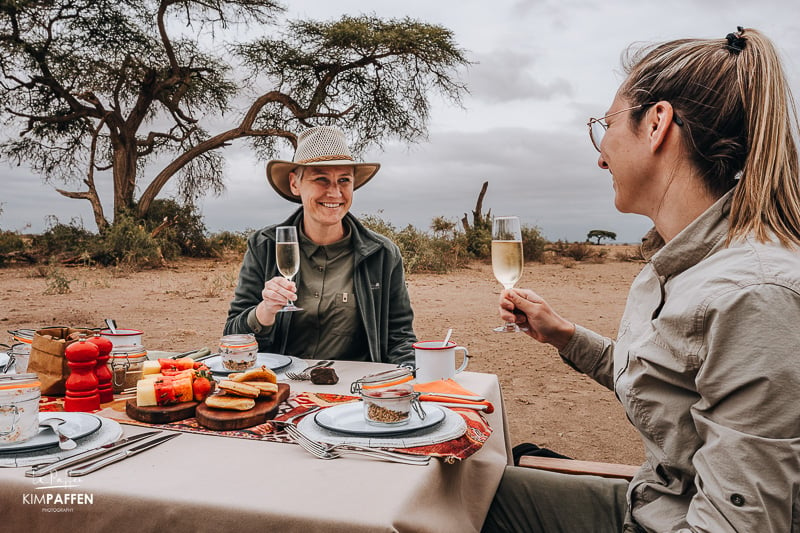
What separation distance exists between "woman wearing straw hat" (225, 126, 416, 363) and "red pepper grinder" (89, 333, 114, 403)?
0.99 metres

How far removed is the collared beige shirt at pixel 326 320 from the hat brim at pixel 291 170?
55cm

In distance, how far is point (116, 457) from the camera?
141 cm

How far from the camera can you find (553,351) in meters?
7.18

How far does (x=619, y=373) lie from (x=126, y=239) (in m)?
17.6

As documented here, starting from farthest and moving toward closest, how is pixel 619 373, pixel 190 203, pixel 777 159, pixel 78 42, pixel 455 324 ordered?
pixel 190 203
pixel 78 42
pixel 455 324
pixel 619 373
pixel 777 159

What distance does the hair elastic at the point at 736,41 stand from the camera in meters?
1.45

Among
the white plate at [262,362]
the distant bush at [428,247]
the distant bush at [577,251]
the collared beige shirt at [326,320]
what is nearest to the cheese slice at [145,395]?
the white plate at [262,362]

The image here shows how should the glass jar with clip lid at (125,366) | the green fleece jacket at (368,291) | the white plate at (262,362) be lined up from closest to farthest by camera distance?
the glass jar with clip lid at (125,366), the white plate at (262,362), the green fleece jacket at (368,291)

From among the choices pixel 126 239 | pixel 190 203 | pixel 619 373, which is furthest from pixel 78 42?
pixel 619 373

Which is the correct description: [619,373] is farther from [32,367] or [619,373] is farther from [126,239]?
[126,239]

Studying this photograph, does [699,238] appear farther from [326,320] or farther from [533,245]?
[533,245]

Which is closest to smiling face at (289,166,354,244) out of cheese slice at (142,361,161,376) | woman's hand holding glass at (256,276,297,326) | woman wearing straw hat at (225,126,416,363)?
woman wearing straw hat at (225,126,416,363)

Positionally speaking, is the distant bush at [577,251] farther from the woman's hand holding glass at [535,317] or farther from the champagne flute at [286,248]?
the woman's hand holding glass at [535,317]

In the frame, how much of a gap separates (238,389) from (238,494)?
0.55 metres
